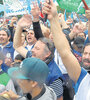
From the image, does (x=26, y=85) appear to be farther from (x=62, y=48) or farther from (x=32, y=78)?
(x=62, y=48)

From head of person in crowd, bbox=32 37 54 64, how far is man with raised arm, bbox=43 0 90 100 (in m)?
0.55

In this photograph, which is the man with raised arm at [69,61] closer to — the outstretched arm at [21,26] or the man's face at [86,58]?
the man's face at [86,58]

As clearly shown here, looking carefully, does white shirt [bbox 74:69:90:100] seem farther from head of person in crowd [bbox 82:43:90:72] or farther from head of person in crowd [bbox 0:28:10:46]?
head of person in crowd [bbox 0:28:10:46]

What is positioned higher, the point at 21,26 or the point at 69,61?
the point at 21,26

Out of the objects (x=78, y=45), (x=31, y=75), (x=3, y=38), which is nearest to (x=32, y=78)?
(x=31, y=75)

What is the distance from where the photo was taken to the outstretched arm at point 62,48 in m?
A: 1.69

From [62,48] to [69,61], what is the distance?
124 mm

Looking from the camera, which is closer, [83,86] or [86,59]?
[83,86]

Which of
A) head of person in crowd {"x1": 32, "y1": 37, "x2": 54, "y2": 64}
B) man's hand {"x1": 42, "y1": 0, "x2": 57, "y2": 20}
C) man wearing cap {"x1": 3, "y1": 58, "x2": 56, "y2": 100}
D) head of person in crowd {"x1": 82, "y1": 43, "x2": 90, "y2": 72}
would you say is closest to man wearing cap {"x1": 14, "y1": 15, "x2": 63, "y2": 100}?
head of person in crowd {"x1": 32, "y1": 37, "x2": 54, "y2": 64}

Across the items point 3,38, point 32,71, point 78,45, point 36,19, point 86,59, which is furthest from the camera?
point 3,38

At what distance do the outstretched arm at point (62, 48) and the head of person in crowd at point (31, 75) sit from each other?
0.20m

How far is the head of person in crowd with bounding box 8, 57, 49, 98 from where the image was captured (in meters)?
1.56

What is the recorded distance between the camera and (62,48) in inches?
67.6

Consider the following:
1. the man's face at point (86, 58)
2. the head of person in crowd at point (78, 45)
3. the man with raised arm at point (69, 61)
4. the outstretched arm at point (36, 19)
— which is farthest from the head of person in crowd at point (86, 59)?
the head of person in crowd at point (78, 45)
